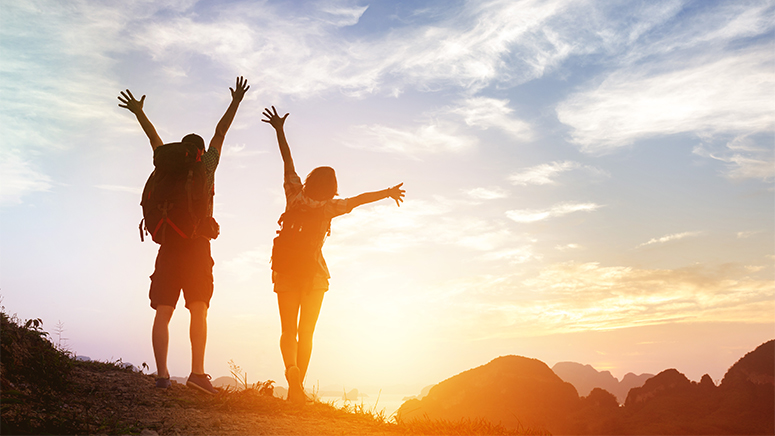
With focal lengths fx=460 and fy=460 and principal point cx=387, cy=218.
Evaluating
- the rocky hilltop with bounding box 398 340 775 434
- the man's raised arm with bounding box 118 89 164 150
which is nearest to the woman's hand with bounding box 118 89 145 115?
the man's raised arm with bounding box 118 89 164 150

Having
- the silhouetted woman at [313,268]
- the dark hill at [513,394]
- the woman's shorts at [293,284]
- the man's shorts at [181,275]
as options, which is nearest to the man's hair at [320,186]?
the silhouetted woman at [313,268]

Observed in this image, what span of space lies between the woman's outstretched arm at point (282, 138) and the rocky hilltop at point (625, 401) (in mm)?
4397

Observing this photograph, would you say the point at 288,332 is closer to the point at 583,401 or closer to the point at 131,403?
the point at 131,403

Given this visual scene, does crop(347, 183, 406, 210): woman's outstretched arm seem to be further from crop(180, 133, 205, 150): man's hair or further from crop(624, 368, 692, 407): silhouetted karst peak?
crop(624, 368, 692, 407): silhouetted karst peak

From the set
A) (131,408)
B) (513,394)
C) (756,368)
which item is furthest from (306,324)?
(513,394)

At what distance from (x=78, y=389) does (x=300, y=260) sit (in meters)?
2.69

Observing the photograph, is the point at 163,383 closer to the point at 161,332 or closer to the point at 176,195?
the point at 161,332

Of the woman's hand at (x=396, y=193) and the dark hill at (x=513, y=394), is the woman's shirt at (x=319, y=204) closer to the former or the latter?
the woman's hand at (x=396, y=193)

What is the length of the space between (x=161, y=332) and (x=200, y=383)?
715mm

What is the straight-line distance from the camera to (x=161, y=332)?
496 centimetres

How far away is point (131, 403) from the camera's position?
4.53m

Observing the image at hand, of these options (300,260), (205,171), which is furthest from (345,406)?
(205,171)

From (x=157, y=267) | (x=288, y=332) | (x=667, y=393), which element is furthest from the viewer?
(x=667, y=393)

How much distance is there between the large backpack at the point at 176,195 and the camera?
5.12 meters
